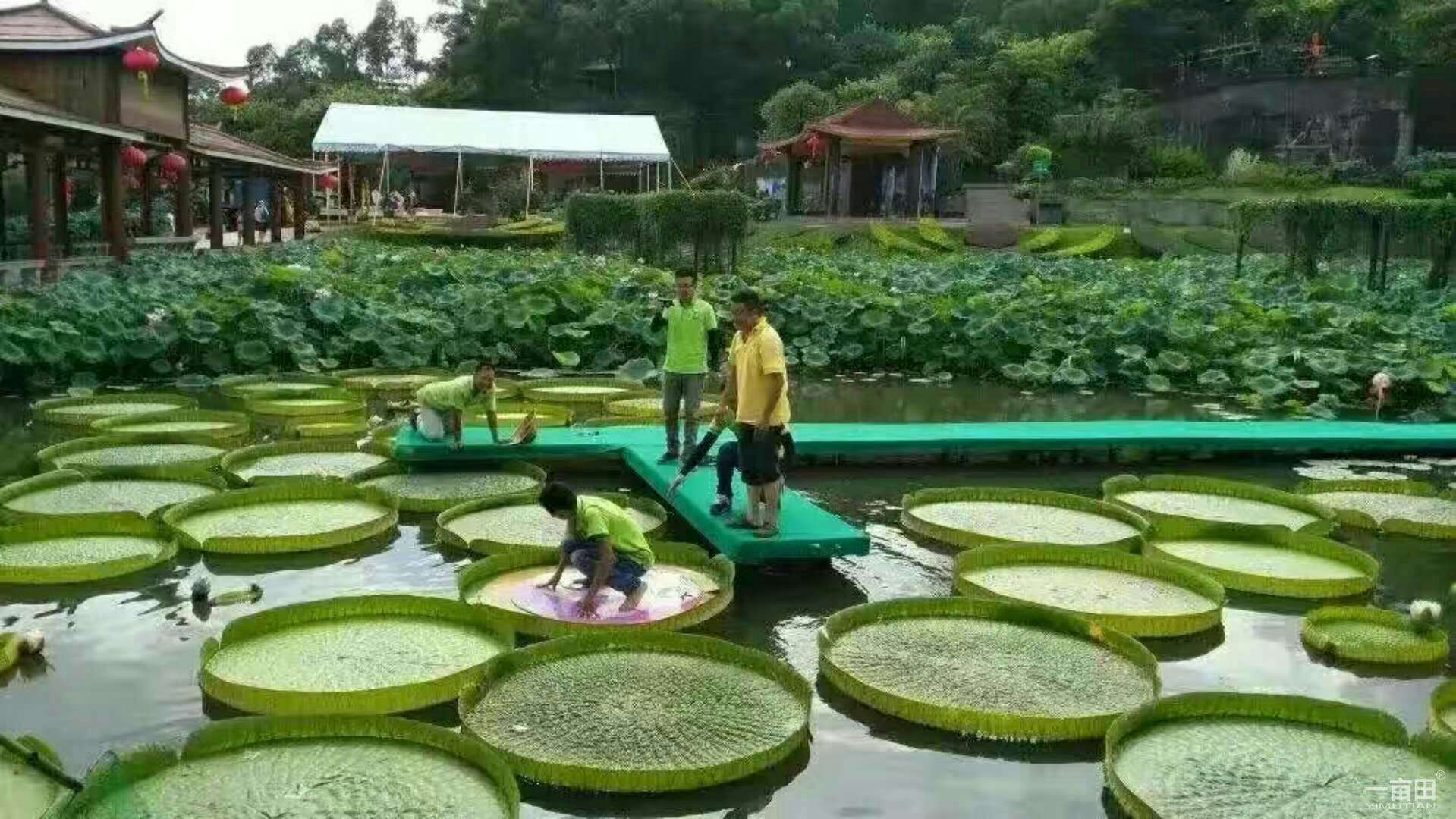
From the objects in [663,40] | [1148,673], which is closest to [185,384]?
[1148,673]

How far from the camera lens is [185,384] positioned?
12.1m

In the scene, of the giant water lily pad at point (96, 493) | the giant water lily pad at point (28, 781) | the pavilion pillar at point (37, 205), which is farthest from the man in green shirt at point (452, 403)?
the pavilion pillar at point (37, 205)

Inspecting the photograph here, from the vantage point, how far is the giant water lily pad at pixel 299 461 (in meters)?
8.11

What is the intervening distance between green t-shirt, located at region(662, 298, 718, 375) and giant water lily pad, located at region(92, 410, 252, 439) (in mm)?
3839

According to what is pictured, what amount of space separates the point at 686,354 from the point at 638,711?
11.7 feet

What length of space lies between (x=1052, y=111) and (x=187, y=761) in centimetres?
3771

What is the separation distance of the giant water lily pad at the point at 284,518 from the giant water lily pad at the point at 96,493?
0.98ft

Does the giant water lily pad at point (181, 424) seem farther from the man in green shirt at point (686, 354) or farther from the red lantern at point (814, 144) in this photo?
the red lantern at point (814, 144)

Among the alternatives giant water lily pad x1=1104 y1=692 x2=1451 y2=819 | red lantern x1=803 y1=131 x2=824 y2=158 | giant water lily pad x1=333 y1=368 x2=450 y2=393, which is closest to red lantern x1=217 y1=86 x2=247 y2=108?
giant water lily pad x1=333 y1=368 x2=450 y2=393

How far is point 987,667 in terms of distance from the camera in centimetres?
513

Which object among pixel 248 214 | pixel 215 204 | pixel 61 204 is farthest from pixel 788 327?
pixel 248 214

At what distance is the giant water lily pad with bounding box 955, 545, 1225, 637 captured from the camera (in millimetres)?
5770

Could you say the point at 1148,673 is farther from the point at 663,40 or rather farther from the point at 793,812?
the point at 663,40

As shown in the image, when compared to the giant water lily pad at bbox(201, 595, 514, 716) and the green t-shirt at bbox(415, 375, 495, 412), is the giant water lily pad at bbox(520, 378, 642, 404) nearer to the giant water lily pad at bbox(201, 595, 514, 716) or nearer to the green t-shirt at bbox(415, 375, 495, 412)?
the green t-shirt at bbox(415, 375, 495, 412)
